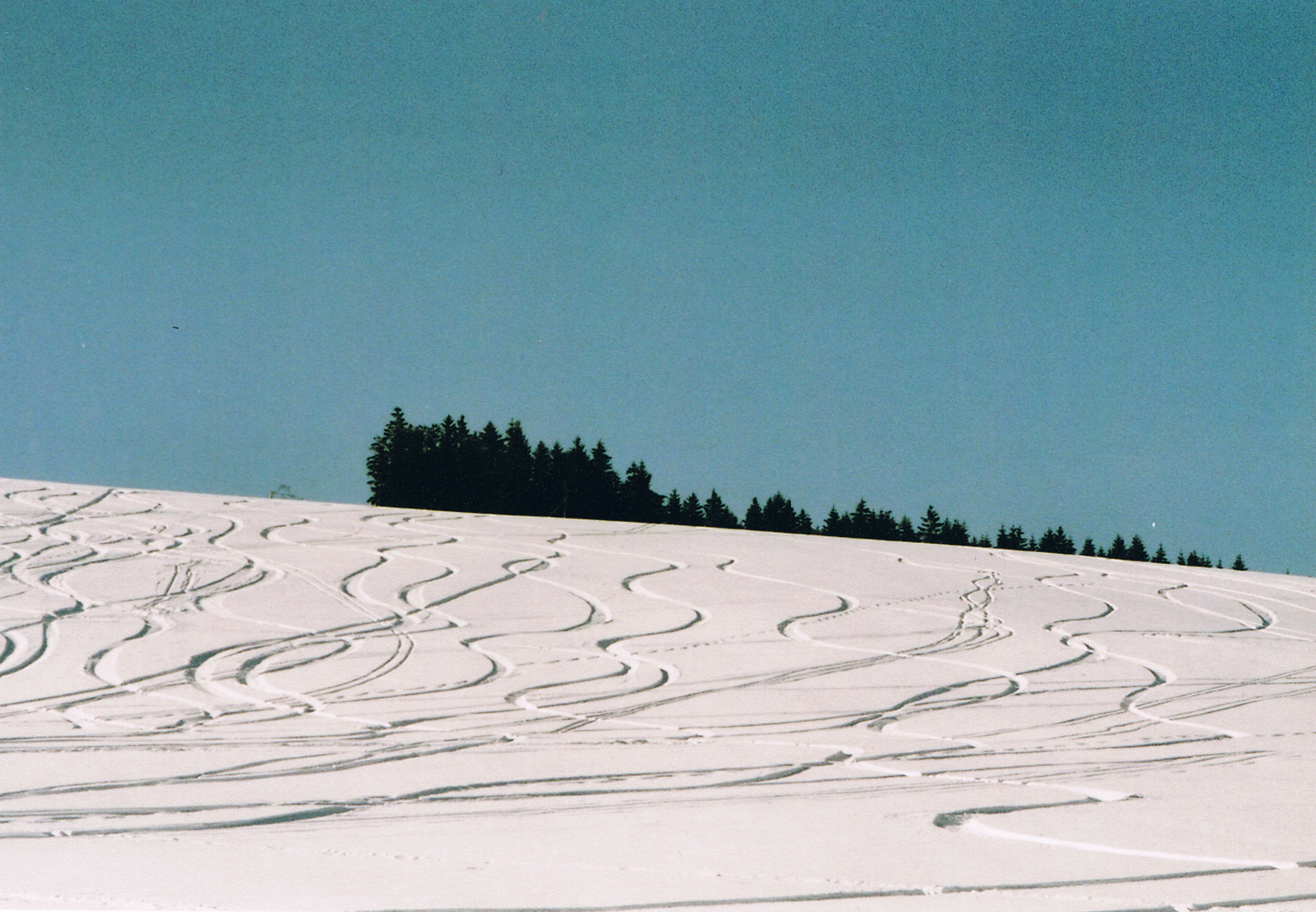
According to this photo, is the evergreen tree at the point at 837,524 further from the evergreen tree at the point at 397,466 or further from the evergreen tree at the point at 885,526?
the evergreen tree at the point at 397,466

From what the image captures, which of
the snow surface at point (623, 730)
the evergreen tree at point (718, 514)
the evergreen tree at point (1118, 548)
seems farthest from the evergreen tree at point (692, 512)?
the snow surface at point (623, 730)

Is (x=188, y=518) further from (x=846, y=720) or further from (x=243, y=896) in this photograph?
(x=243, y=896)

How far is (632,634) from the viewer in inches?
341

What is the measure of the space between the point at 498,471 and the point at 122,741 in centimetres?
5812

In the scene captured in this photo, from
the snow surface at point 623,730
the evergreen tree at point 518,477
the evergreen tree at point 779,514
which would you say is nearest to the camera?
the snow surface at point 623,730

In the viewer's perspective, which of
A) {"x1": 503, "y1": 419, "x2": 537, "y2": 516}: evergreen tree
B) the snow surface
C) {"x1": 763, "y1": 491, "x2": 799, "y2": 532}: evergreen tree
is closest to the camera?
the snow surface

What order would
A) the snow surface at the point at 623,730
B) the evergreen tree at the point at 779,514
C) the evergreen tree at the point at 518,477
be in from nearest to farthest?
the snow surface at the point at 623,730
the evergreen tree at the point at 518,477
the evergreen tree at the point at 779,514

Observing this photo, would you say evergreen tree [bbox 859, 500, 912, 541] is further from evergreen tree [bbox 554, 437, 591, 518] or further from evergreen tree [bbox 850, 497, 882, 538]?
evergreen tree [bbox 554, 437, 591, 518]

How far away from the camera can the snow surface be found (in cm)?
326

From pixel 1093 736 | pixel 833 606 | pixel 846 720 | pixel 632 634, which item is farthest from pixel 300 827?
pixel 833 606

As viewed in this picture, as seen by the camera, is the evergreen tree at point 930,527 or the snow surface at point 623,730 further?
the evergreen tree at point 930,527

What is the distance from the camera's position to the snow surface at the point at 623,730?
3260 mm

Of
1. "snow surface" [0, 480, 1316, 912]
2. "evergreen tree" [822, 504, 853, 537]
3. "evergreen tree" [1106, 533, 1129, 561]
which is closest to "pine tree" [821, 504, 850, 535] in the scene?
"evergreen tree" [822, 504, 853, 537]

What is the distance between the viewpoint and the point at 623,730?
588cm
